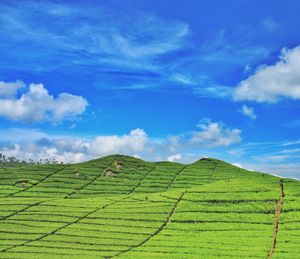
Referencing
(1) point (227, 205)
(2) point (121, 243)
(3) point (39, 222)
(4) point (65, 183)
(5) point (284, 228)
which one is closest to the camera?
(2) point (121, 243)

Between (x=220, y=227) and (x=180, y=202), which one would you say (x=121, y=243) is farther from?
(x=180, y=202)

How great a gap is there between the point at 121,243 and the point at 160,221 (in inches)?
435

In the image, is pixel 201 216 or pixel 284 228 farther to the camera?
pixel 201 216

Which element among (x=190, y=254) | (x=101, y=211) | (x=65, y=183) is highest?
(x=65, y=183)

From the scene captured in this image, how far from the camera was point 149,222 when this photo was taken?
66.9 metres

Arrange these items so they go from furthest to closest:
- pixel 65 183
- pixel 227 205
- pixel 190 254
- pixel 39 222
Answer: pixel 65 183 → pixel 227 205 → pixel 39 222 → pixel 190 254

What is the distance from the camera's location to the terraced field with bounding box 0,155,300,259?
176 ft

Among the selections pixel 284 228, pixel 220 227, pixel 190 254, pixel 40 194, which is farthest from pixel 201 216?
pixel 40 194

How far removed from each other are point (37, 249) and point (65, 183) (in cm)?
4674

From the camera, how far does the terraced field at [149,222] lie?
176 ft

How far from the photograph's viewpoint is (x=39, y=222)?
66875mm

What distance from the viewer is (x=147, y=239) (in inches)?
2334

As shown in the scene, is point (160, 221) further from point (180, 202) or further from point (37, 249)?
point (37, 249)

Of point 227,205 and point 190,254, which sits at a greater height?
point 227,205
